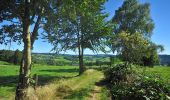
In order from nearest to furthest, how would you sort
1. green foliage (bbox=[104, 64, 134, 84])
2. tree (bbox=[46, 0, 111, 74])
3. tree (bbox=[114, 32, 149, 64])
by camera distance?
1. green foliage (bbox=[104, 64, 134, 84])
2. tree (bbox=[46, 0, 111, 74])
3. tree (bbox=[114, 32, 149, 64])

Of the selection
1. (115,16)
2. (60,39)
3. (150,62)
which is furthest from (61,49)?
(150,62)

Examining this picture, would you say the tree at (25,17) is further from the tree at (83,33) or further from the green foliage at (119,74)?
the tree at (83,33)

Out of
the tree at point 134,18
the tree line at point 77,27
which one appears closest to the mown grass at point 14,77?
the tree line at point 77,27

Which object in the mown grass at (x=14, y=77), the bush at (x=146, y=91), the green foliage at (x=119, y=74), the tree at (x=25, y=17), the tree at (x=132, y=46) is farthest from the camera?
the tree at (x=132, y=46)

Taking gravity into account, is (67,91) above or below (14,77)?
below

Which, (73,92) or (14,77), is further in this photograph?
(14,77)

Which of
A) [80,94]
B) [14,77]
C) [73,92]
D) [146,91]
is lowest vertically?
[80,94]

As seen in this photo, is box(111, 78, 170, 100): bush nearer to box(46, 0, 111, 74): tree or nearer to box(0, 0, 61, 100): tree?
box(0, 0, 61, 100): tree

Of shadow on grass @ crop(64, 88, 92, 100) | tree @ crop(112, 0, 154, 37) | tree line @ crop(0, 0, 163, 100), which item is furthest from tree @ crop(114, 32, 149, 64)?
shadow on grass @ crop(64, 88, 92, 100)

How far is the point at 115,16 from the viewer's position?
246ft

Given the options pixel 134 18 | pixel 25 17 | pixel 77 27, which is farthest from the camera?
pixel 134 18

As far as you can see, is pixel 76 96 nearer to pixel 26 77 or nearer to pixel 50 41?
pixel 26 77

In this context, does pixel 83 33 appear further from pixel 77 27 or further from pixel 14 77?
pixel 14 77

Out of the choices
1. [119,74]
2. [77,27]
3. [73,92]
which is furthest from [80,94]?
[77,27]
